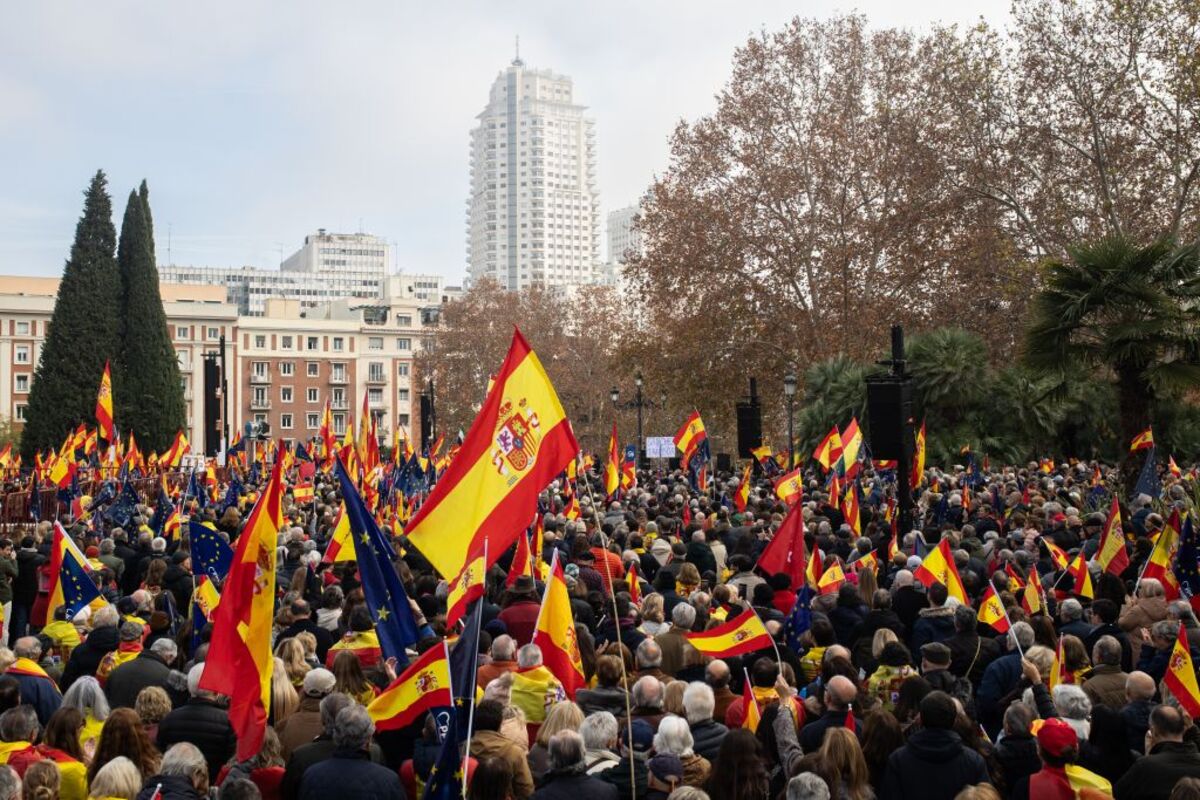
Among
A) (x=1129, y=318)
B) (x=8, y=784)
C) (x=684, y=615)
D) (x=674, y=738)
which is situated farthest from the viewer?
(x=1129, y=318)

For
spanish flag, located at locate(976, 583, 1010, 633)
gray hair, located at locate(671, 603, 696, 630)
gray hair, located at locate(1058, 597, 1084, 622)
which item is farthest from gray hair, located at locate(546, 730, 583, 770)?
gray hair, located at locate(1058, 597, 1084, 622)

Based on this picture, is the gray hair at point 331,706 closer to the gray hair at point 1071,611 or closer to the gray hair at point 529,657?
the gray hair at point 529,657

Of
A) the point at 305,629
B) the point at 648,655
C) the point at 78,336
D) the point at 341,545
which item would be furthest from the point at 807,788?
the point at 78,336

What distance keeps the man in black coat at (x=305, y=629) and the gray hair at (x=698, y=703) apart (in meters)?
3.78

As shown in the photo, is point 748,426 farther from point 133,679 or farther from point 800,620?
point 133,679

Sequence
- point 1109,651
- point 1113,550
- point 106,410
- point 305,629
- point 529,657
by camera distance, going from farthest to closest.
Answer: point 106,410
point 1113,550
point 305,629
point 1109,651
point 529,657

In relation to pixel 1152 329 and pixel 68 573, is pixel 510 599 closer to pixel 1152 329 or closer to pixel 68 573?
pixel 68 573

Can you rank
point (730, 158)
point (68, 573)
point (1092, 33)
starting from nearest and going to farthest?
point (68, 573)
point (1092, 33)
point (730, 158)

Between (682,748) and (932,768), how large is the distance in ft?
3.99

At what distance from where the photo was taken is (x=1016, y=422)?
32812mm

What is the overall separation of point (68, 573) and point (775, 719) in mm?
6660

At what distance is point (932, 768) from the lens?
641 cm

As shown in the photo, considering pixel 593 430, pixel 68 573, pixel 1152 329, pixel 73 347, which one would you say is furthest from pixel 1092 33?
pixel 73 347

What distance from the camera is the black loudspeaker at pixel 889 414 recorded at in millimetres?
16359
